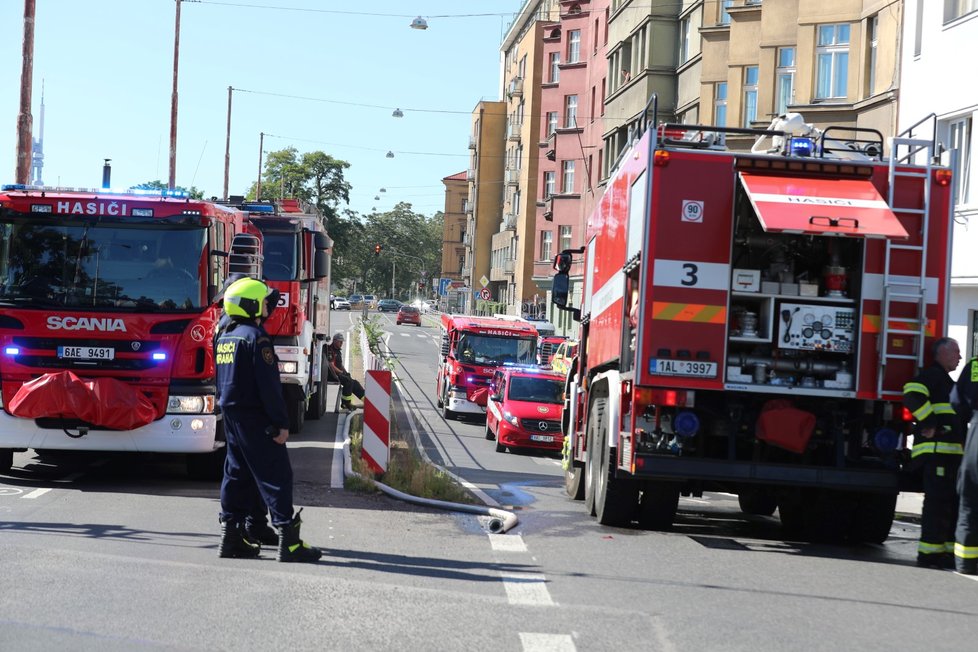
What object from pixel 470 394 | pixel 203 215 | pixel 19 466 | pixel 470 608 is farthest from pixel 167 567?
pixel 470 394

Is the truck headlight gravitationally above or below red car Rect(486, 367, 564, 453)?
above

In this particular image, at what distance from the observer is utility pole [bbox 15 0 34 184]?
22047 millimetres

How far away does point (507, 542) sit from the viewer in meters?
10.4

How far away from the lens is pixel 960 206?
2280cm

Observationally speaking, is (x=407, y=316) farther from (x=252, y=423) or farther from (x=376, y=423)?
(x=252, y=423)

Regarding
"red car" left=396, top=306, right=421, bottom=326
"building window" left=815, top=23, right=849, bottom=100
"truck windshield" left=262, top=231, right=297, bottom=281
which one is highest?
"building window" left=815, top=23, right=849, bottom=100

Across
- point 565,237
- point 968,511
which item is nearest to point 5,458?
point 968,511

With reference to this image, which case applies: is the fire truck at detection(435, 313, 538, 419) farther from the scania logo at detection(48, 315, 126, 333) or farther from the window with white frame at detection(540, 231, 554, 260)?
the window with white frame at detection(540, 231, 554, 260)

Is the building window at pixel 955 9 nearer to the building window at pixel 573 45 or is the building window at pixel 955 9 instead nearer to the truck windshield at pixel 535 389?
the truck windshield at pixel 535 389

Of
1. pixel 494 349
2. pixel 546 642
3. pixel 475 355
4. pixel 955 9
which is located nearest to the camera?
pixel 546 642

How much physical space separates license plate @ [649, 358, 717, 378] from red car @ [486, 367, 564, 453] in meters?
12.9

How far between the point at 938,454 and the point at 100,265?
7943mm

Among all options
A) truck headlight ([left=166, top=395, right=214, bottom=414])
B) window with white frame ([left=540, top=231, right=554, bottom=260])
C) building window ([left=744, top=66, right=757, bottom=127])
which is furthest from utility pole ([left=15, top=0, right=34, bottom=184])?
window with white frame ([left=540, top=231, right=554, bottom=260])

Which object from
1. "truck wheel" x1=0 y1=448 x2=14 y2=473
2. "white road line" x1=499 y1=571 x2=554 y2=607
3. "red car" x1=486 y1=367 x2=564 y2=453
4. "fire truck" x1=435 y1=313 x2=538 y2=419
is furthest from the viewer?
"fire truck" x1=435 y1=313 x2=538 y2=419
